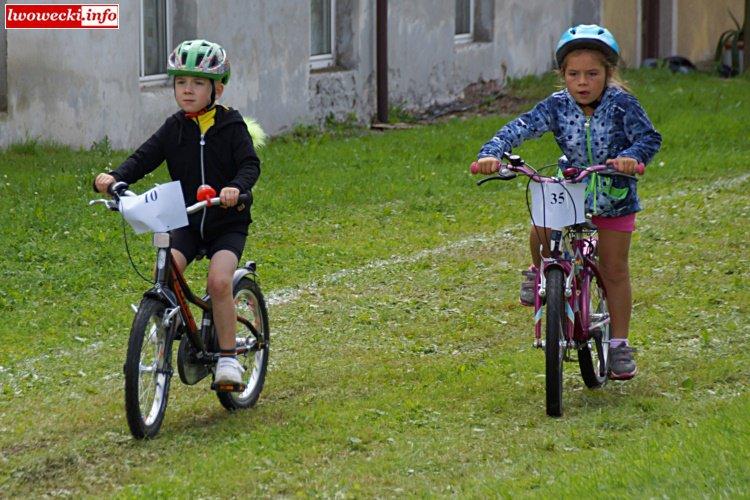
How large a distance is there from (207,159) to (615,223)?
1.88m

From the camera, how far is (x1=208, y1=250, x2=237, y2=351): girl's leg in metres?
6.15

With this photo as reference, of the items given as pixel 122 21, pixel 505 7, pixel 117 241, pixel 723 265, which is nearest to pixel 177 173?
pixel 117 241

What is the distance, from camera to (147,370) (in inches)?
234

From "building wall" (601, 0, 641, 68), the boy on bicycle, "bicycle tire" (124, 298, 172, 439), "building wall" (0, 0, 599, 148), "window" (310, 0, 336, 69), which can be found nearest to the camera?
"bicycle tire" (124, 298, 172, 439)

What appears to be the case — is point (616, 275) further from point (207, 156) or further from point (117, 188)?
point (117, 188)

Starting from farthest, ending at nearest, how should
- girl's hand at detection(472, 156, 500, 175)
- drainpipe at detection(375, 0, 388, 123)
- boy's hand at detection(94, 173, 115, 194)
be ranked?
drainpipe at detection(375, 0, 388, 123)
girl's hand at detection(472, 156, 500, 175)
boy's hand at detection(94, 173, 115, 194)

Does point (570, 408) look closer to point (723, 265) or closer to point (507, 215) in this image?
point (723, 265)

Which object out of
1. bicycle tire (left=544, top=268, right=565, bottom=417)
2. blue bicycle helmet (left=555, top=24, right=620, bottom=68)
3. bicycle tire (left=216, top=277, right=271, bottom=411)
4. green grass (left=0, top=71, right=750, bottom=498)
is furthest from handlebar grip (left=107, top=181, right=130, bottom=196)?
blue bicycle helmet (left=555, top=24, right=620, bottom=68)

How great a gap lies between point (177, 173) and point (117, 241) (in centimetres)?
399

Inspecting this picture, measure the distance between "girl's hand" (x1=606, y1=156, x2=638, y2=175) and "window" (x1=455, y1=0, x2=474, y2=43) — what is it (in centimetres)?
1458

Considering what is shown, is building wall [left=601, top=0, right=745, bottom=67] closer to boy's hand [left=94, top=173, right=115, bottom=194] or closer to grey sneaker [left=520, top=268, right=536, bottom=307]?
grey sneaker [left=520, top=268, right=536, bottom=307]

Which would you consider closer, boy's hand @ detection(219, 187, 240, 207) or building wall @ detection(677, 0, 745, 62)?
boy's hand @ detection(219, 187, 240, 207)

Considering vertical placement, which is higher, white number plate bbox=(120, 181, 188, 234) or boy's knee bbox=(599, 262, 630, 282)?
white number plate bbox=(120, 181, 188, 234)

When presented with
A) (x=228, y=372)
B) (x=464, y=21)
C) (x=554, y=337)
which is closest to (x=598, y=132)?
(x=554, y=337)
